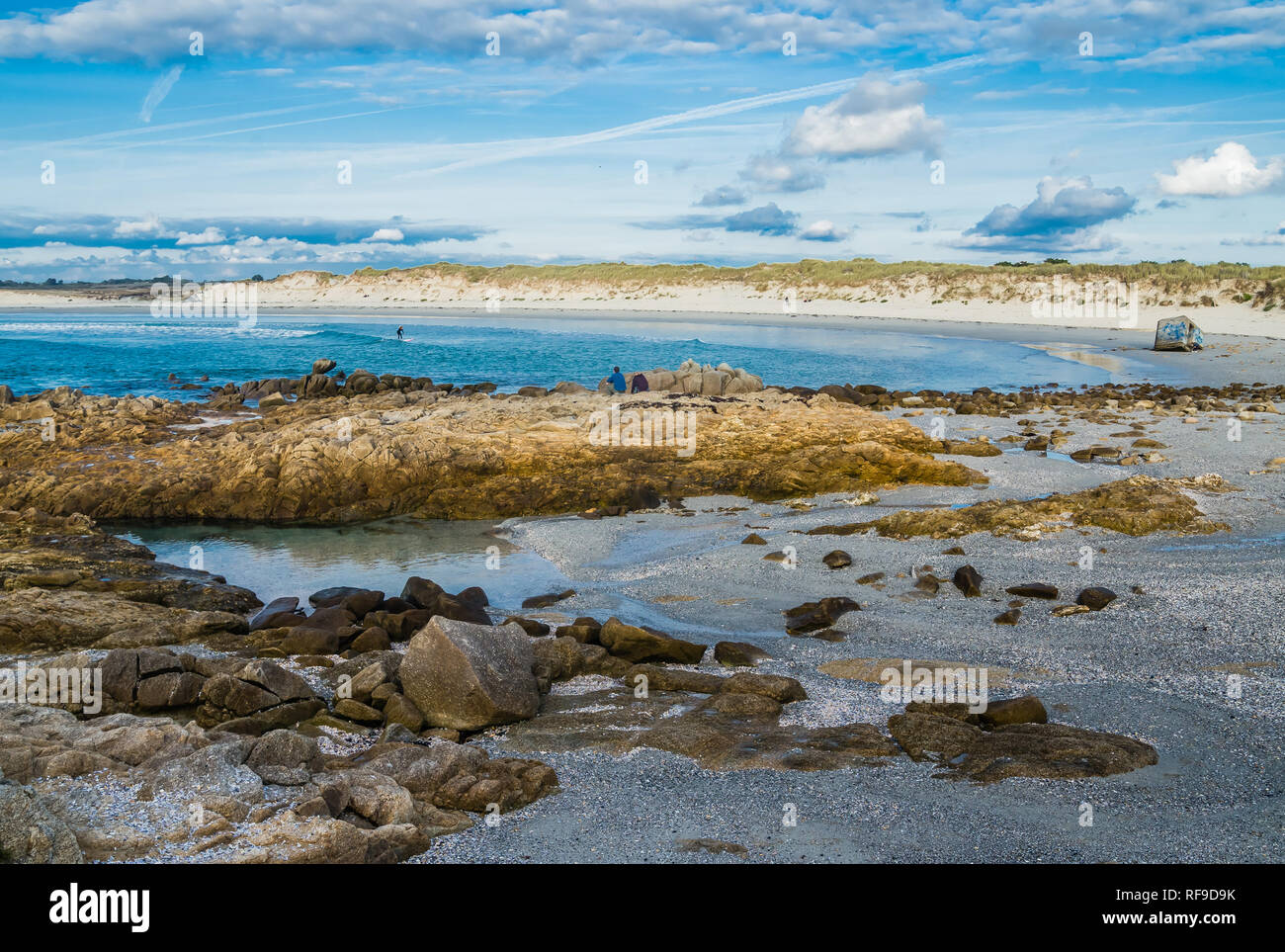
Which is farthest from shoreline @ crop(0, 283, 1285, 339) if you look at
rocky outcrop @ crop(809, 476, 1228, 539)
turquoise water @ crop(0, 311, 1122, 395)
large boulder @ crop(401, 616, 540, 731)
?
large boulder @ crop(401, 616, 540, 731)

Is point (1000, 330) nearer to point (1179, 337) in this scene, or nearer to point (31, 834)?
point (1179, 337)

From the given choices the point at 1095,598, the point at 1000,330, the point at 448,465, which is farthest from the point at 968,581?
the point at 1000,330

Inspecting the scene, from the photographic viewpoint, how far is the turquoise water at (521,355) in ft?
119

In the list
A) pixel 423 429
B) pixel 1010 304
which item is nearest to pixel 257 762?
pixel 423 429

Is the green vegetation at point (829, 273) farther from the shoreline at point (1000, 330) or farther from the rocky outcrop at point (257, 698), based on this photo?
the rocky outcrop at point (257, 698)

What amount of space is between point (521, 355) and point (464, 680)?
43.2m

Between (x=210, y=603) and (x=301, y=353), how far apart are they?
144 ft

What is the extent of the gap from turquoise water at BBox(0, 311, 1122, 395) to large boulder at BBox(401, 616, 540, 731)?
88.8ft

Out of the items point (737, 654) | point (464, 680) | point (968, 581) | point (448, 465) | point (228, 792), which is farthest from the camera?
point (448, 465)

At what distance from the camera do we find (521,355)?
160 ft

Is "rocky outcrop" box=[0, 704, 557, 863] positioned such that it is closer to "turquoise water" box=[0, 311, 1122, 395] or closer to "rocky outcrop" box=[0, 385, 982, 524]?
"rocky outcrop" box=[0, 385, 982, 524]

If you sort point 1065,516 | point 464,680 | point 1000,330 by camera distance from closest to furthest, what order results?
point 464,680
point 1065,516
point 1000,330

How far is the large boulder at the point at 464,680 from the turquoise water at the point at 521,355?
27080 mm

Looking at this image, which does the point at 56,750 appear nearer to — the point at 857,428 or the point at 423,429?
the point at 423,429
